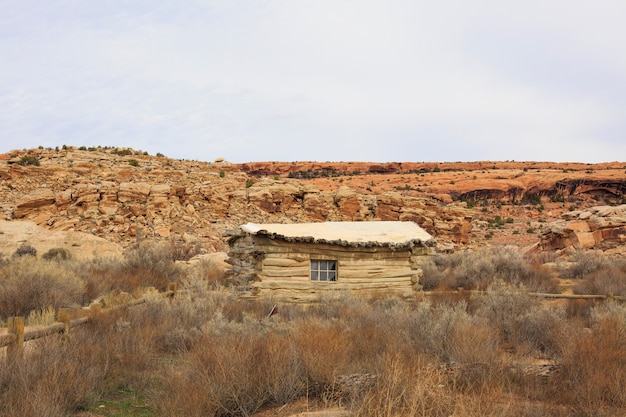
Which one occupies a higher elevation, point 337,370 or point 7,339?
point 7,339

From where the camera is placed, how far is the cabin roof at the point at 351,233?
13062 millimetres

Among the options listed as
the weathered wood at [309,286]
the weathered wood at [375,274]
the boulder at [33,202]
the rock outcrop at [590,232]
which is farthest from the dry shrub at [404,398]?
the boulder at [33,202]

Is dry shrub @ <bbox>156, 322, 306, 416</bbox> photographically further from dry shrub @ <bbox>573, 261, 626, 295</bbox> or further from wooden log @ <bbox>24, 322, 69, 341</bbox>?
dry shrub @ <bbox>573, 261, 626, 295</bbox>

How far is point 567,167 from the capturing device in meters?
63.0

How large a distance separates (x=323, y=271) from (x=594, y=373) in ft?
28.1

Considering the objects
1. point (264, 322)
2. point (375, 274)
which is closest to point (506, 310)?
point (375, 274)

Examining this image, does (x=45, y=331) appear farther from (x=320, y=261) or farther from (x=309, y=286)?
(x=320, y=261)

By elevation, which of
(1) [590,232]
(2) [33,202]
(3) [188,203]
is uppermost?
(2) [33,202]

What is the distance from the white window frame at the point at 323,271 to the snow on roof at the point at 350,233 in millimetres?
729

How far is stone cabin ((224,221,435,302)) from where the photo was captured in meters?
13.1

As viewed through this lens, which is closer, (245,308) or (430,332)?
(430,332)

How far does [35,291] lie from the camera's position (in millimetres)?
11195

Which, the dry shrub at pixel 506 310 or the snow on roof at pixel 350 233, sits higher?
the snow on roof at pixel 350 233

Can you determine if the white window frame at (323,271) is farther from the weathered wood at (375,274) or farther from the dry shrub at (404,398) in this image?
the dry shrub at (404,398)
